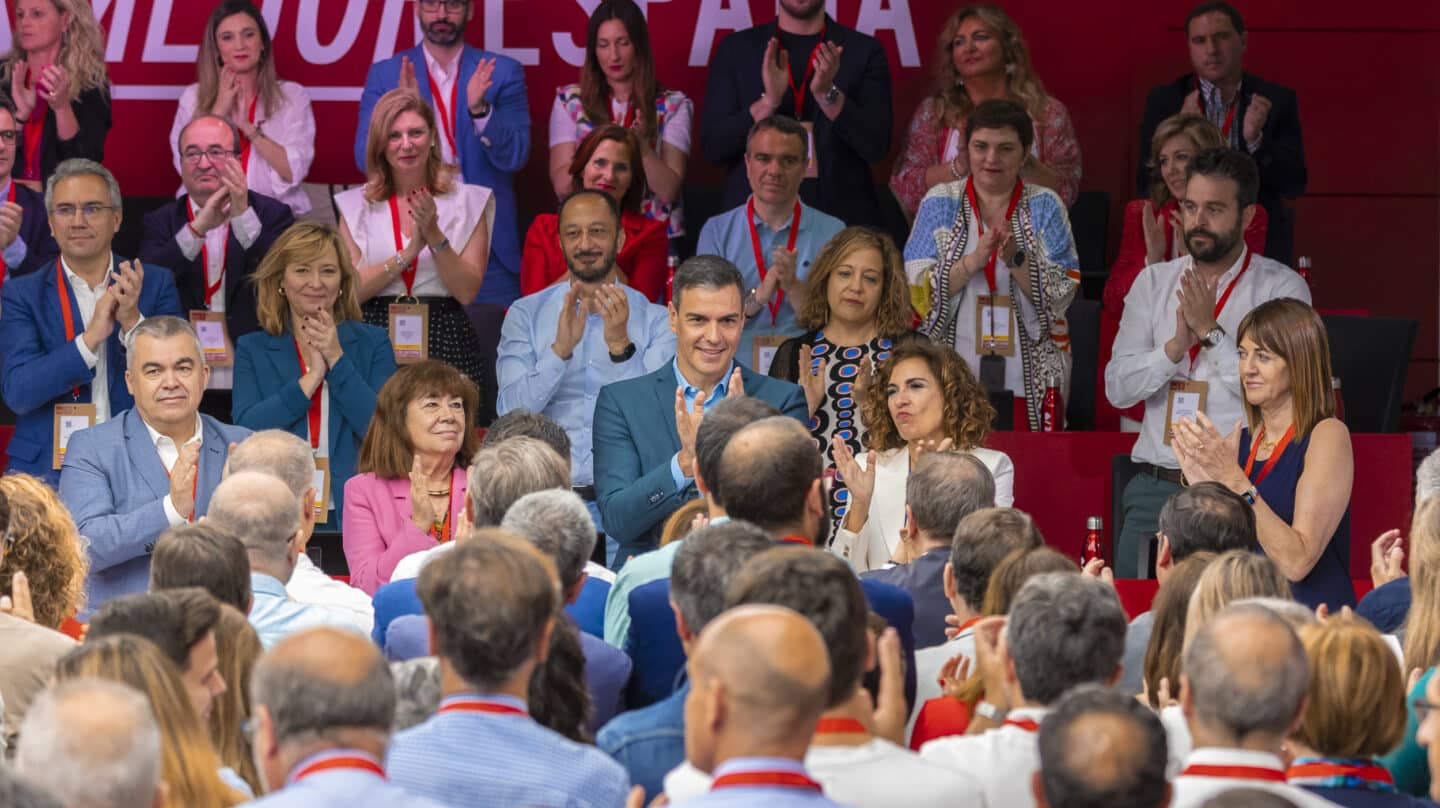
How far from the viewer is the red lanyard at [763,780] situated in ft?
7.92

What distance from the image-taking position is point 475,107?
26.3 feet

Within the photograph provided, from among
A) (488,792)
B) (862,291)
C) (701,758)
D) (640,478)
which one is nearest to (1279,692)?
(701,758)

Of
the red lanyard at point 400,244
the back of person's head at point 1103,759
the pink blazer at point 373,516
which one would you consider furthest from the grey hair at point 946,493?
the red lanyard at point 400,244

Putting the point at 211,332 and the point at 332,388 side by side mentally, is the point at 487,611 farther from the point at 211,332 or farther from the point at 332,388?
the point at 211,332

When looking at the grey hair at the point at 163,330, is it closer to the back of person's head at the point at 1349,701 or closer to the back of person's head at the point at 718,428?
the back of person's head at the point at 718,428

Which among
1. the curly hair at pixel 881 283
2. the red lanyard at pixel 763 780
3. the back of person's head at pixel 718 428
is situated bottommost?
the red lanyard at pixel 763 780

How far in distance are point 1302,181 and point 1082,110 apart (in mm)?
1537

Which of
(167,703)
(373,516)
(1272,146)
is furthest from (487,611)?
(1272,146)

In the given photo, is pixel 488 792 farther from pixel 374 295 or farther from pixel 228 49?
pixel 228 49

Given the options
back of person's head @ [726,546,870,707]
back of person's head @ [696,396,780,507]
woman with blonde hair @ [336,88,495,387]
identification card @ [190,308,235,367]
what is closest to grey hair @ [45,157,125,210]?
identification card @ [190,308,235,367]

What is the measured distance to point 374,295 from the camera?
722 cm

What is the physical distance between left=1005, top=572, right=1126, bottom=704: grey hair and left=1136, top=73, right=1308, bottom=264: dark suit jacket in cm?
525

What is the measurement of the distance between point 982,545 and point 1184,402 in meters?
2.87

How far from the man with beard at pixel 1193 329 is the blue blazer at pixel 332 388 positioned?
8.43 ft
